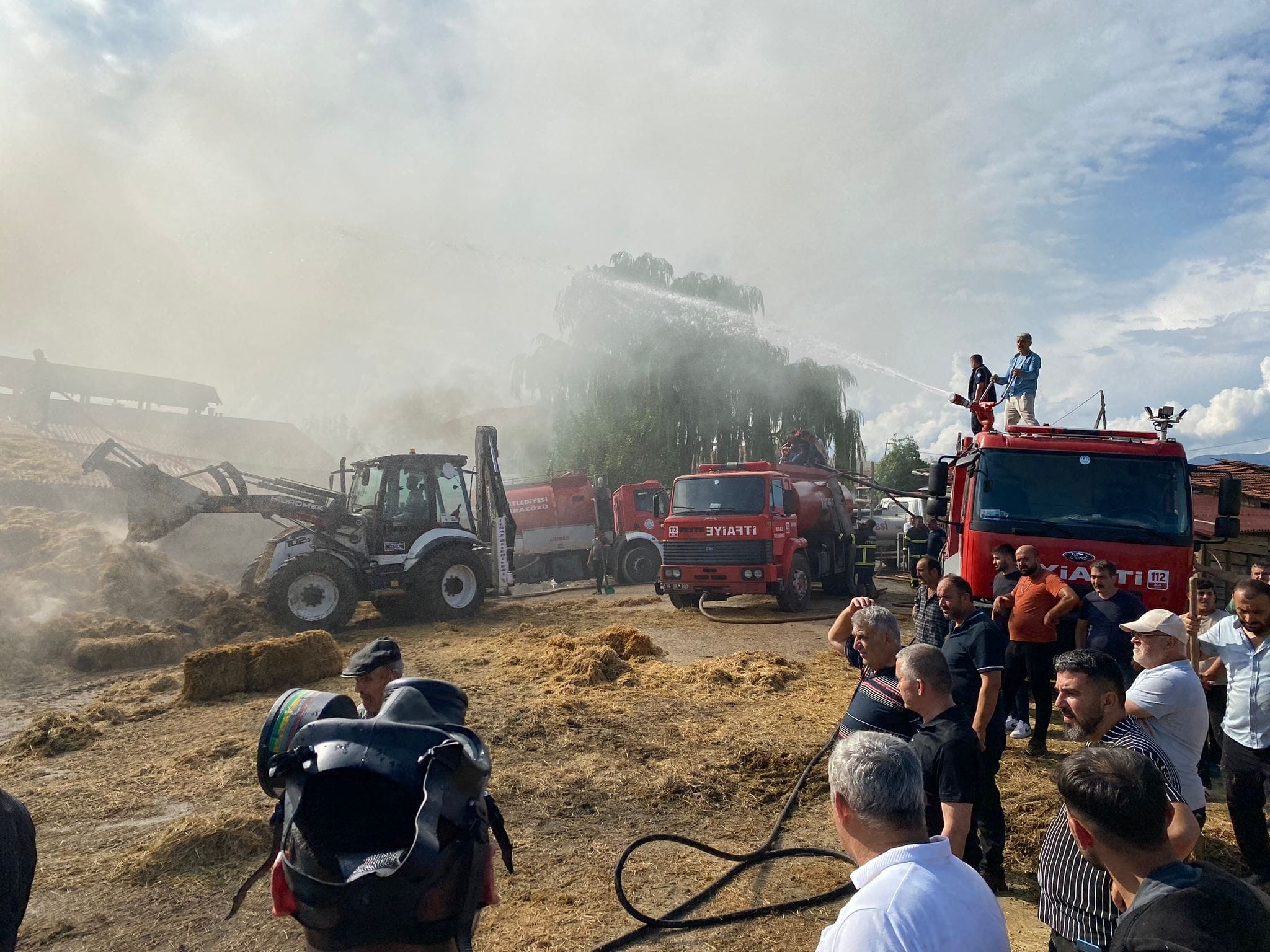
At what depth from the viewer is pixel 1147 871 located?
1867 mm

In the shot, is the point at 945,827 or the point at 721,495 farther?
the point at 721,495

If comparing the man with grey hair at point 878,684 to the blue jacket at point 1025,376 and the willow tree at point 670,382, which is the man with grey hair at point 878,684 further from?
the willow tree at point 670,382

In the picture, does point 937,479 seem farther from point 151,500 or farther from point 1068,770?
point 151,500

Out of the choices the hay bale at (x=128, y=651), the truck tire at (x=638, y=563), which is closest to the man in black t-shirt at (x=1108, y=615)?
the hay bale at (x=128, y=651)

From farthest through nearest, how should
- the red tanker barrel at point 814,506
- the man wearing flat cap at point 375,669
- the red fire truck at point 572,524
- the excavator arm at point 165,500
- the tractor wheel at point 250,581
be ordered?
the red fire truck at point 572,524, the red tanker barrel at point 814,506, the excavator arm at point 165,500, the tractor wheel at point 250,581, the man wearing flat cap at point 375,669

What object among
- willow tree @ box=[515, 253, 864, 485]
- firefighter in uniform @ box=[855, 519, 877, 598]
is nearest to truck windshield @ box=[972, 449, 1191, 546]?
firefighter in uniform @ box=[855, 519, 877, 598]

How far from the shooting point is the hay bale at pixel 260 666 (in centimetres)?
798

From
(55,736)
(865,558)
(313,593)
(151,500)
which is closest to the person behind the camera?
(55,736)

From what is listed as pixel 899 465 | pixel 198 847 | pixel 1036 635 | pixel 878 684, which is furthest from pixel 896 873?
pixel 899 465

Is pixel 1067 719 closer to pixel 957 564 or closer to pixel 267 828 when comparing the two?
pixel 267 828

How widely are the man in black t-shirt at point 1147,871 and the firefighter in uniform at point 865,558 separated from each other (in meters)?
14.4

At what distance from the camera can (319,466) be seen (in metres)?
35.0

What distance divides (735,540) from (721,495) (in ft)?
2.94

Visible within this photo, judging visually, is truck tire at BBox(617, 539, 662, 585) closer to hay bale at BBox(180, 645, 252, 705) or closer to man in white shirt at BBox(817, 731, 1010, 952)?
hay bale at BBox(180, 645, 252, 705)
